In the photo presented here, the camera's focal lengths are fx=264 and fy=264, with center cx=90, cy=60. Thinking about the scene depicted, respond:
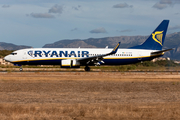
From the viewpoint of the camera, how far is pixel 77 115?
10695 mm

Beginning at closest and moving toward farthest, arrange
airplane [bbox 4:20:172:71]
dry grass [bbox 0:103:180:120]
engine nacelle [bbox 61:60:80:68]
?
dry grass [bbox 0:103:180:120], engine nacelle [bbox 61:60:80:68], airplane [bbox 4:20:172:71]

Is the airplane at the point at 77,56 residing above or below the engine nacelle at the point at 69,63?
above

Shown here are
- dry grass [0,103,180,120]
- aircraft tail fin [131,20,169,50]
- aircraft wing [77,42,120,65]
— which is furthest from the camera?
aircraft tail fin [131,20,169,50]

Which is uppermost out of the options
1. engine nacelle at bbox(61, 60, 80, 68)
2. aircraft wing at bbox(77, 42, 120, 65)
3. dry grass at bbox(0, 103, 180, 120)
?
aircraft wing at bbox(77, 42, 120, 65)

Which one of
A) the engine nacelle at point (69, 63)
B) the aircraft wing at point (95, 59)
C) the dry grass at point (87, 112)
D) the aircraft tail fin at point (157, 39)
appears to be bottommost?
the dry grass at point (87, 112)

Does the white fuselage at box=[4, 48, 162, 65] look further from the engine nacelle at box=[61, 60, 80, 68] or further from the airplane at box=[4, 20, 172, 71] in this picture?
the engine nacelle at box=[61, 60, 80, 68]

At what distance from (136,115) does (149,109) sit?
1.50m

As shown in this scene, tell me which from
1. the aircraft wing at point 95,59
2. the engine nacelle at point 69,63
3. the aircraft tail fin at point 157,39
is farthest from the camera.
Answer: the aircraft tail fin at point 157,39

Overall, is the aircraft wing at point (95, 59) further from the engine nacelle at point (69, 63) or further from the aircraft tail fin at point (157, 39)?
the aircraft tail fin at point (157, 39)

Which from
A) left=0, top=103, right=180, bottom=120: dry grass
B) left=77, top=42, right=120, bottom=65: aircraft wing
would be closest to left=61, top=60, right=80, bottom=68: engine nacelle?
left=77, top=42, right=120, bottom=65: aircraft wing

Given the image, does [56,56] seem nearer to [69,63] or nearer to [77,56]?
[69,63]

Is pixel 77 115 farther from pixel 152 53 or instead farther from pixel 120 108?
pixel 152 53

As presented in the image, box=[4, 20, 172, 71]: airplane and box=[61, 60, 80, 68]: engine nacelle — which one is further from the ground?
box=[4, 20, 172, 71]: airplane

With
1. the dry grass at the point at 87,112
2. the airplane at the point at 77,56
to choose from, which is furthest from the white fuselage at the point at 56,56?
the dry grass at the point at 87,112
